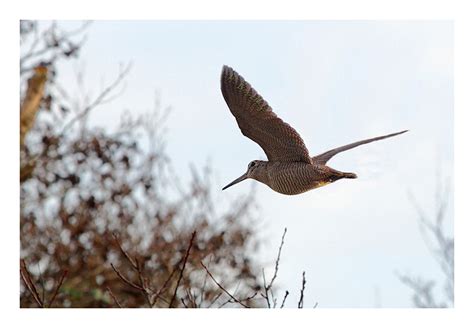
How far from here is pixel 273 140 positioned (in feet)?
8.01

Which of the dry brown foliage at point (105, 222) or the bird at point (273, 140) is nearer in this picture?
the bird at point (273, 140)

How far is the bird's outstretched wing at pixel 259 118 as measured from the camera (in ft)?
7.81

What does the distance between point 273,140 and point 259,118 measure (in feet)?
0.23

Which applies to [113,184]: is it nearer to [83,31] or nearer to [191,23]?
[83,31]

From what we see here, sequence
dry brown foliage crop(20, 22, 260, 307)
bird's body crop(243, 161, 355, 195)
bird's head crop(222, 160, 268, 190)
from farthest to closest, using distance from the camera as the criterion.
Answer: dry brown foliage crop(20, 22, 260, 307) < bird's head crop(222, 160, 268, 190) < bird's body crop(243, 161, 355, 195)

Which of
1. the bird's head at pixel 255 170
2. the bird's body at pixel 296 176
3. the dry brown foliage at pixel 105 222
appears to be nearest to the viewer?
the bird's body at pixel 296 176

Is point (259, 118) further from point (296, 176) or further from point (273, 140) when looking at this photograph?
point (296, 176)

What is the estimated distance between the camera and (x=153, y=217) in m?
5.77

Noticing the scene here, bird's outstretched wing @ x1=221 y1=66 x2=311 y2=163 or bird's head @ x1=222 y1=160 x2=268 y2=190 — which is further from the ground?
bird's outstretched wing @ x1=221 y1=66 x2=311 y2=163

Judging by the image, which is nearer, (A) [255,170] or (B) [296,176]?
(B) [296,176]

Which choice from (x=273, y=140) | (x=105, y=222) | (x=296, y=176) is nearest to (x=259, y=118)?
(x=273, y=140)

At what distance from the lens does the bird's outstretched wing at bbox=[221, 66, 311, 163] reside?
2381mm

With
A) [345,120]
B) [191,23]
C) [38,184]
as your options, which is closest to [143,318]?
[345,120]

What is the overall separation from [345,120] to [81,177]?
6.07ft
